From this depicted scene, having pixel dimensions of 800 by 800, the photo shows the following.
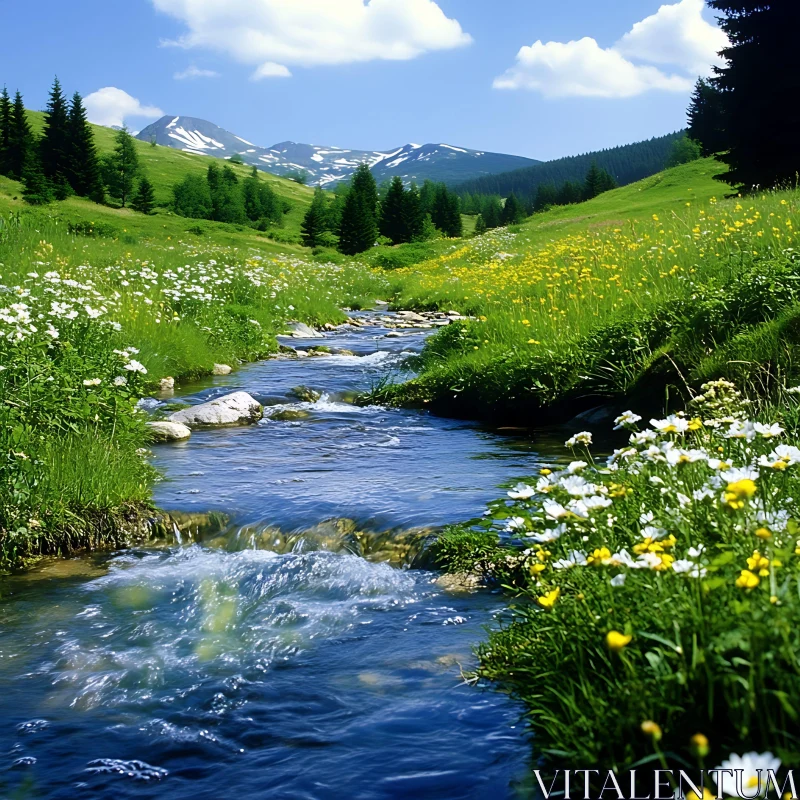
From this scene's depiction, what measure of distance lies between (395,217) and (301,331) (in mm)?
62473

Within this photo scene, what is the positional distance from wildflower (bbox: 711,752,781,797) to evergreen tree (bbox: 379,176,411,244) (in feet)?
254

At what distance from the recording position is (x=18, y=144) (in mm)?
74250

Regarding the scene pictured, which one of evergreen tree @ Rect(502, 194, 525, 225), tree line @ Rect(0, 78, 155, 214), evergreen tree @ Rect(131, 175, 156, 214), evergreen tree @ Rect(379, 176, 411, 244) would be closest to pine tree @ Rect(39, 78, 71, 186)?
tree line @ Rect(0, 78, 155, 214)

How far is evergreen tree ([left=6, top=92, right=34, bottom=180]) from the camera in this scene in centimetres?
7369

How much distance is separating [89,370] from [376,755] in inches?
201

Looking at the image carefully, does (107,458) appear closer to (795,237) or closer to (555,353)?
(555,353)

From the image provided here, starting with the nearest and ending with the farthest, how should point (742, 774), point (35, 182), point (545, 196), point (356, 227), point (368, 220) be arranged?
point (742, 774), point (35, 182), point (356, 227), point (368, 220), point (545, 196)

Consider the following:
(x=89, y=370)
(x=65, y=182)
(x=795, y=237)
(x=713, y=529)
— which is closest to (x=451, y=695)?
(x=713, y=529)

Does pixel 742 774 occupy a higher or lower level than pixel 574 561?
lower

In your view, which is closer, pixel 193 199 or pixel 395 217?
pixel 395 217

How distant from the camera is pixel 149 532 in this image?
18.5 ft

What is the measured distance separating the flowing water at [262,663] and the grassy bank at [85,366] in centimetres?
36

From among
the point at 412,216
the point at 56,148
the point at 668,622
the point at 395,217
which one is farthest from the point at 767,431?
the point at 56,148

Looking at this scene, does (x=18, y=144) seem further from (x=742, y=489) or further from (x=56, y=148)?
(x=742, y=489)
